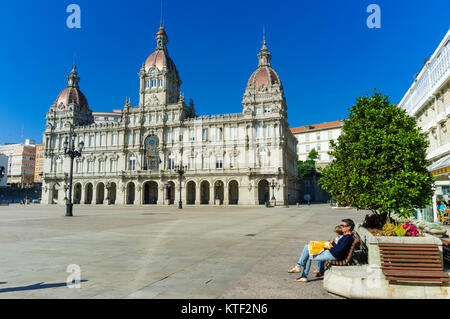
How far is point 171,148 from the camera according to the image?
199ft

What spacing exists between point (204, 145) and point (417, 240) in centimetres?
5329

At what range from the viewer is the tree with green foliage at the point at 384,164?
7969mm

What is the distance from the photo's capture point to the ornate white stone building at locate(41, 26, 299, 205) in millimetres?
54281

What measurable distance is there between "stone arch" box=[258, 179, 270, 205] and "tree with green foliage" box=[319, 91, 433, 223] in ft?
151

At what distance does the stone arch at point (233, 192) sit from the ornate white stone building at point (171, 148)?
7.4 inches

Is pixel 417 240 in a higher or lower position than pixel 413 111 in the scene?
lower

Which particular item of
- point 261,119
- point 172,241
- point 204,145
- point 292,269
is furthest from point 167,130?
point 292,269

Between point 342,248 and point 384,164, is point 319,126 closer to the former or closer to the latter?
point 384,164

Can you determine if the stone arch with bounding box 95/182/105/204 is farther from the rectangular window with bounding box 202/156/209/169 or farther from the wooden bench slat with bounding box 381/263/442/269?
the wooden bench slat with bounding box 381/263/442/269

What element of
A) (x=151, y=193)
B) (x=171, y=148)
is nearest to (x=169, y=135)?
(x=171, y=148)

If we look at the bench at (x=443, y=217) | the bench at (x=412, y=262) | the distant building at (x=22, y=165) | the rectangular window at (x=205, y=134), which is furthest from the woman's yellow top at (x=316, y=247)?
the distant building at (x=22, y=165)

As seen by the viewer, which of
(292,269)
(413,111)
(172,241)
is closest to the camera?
(292,269)
